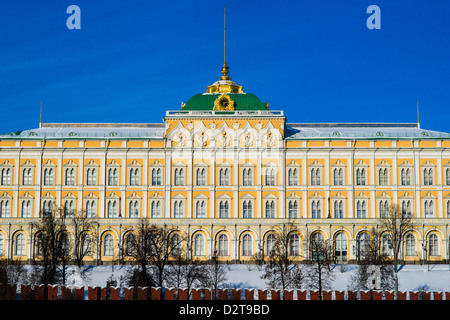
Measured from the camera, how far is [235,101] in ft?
368

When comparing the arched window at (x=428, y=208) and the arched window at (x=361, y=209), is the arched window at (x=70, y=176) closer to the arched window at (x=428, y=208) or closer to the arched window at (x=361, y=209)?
the arched window at (x=361, y=209)

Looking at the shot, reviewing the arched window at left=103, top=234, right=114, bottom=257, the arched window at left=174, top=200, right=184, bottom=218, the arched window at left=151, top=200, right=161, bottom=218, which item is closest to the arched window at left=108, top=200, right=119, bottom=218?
the arched window at left=103, top=234, right=114, bottom=257

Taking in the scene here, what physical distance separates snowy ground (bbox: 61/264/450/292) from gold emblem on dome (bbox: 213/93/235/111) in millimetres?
26051

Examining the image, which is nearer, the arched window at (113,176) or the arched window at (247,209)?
the arched window at (247,209)

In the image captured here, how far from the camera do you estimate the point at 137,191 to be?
359 feet

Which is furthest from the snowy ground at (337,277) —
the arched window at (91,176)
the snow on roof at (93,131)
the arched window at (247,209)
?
the snow on roof at (93,131)

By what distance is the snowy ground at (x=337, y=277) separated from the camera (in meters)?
80.2

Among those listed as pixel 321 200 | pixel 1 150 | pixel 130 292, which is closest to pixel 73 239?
pixel 1 150

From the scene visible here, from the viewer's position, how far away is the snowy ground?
80188mm

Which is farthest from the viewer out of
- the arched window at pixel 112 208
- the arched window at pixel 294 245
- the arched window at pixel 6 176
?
the arched window at pixel 6 176

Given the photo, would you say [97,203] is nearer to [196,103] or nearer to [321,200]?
[196,103]

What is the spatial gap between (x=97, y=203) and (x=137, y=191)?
5.83 m

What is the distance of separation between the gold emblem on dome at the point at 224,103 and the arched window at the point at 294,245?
67.2ft

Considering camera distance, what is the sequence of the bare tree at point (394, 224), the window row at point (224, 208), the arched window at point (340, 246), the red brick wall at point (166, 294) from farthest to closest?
1. the window row at point (224, 208)
2. the arched window at point (340, 246)
3. the bare tree at point (394, 224)
4. the red brick wall at point (166, 294)
